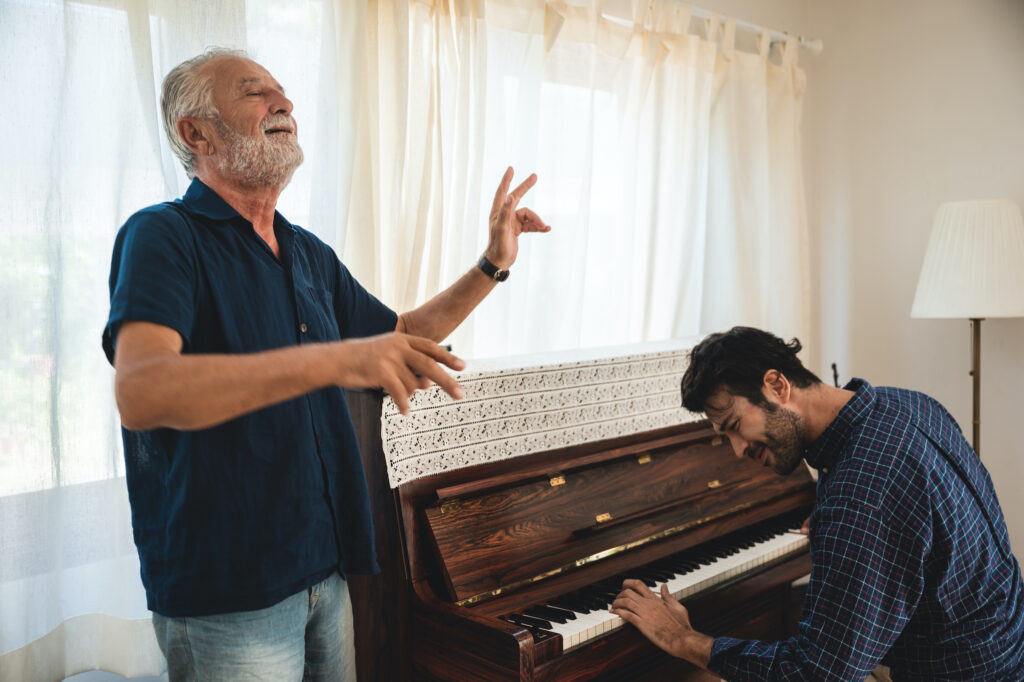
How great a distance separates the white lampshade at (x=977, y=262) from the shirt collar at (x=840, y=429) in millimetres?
1658

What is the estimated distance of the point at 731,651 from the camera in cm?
165

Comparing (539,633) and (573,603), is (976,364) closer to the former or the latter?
(573,603)

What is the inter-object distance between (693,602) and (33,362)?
160cm

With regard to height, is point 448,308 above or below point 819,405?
above

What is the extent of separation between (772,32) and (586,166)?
1.29 meters

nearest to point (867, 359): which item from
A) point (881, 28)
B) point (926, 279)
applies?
point (926, 279)

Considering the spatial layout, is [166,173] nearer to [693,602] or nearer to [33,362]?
[33,362]

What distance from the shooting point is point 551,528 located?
202 cm

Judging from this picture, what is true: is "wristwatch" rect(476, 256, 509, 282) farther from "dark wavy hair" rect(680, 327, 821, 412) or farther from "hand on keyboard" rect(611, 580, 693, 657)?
"hand on keyboard" rect(611, 580, 693, 657)

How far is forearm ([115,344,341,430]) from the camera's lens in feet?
3.48

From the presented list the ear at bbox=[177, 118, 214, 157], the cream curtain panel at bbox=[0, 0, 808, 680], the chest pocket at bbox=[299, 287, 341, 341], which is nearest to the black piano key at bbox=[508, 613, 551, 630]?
the chest pocket at bbox=[299, 287, 341, 341]

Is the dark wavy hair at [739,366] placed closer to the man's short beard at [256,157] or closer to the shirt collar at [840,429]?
the shirt collar at [840,429]

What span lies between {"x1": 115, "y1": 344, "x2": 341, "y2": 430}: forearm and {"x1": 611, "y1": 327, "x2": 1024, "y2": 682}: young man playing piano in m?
0.94

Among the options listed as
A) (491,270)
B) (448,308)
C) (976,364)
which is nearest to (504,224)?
(491,270)
